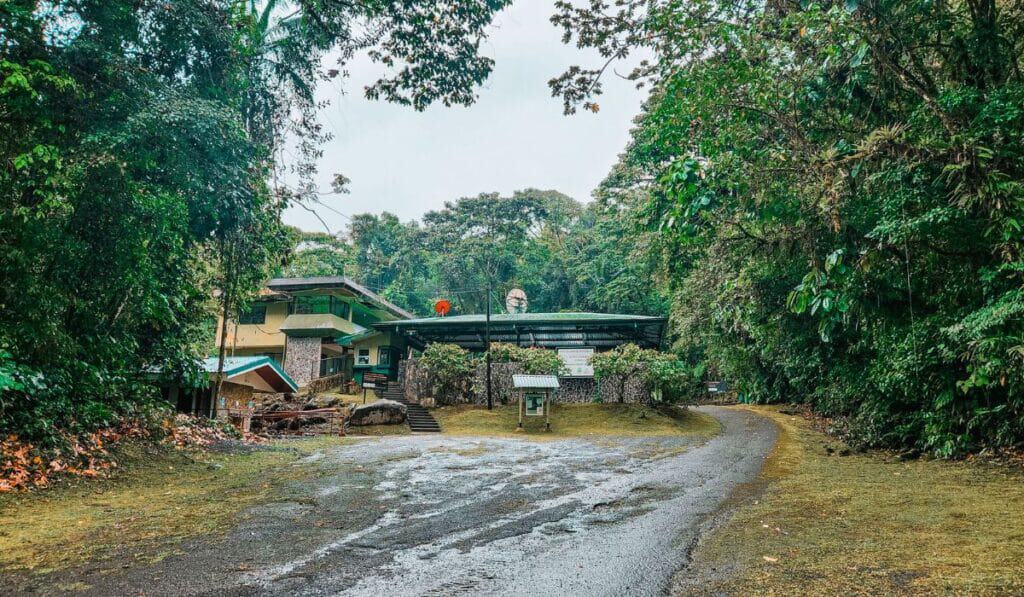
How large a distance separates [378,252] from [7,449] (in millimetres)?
43521

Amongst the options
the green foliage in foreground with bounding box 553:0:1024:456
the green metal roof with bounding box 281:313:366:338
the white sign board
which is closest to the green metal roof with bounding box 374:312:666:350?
the white sign board

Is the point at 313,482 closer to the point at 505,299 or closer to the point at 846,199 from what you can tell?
the point at 846,199

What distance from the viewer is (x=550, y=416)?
2011 cm

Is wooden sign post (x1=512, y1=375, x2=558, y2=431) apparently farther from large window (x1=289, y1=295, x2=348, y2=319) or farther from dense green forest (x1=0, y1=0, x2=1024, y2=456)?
large window (x1=289, y1=295, x2=348, y2=319)

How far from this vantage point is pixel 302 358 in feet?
97.7

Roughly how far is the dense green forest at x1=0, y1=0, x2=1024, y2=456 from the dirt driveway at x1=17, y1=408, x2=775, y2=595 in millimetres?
3523

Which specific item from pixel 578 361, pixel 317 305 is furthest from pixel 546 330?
pixel 317 305

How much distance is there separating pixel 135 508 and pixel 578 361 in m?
19.0

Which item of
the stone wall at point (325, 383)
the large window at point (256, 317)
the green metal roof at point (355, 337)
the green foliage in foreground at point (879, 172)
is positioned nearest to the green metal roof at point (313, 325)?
the green metal roof at point (355, 337)

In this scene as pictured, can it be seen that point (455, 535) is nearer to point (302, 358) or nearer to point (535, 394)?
point (535, 394)

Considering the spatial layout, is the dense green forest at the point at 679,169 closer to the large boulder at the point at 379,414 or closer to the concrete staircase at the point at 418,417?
the large boulder at the point at 379,414

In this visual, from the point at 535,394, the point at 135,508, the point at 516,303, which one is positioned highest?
the point at 516,303

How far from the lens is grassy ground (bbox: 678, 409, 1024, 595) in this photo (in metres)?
3.48

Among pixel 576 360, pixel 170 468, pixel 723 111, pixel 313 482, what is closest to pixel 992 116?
pixel 723 111
